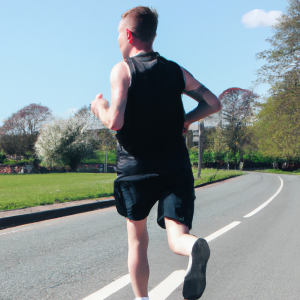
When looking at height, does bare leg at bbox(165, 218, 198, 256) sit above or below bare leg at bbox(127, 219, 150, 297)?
above

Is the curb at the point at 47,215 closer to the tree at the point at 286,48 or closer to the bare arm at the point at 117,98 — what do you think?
the bare arm at the point at 117,98

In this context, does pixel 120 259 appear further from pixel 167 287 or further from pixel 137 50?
pixel 137 50

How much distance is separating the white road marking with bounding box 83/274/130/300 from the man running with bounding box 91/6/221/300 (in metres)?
1.35

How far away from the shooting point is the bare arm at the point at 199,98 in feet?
6.21

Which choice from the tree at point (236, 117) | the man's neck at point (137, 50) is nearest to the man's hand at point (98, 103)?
the man's neck at point (137, 50)

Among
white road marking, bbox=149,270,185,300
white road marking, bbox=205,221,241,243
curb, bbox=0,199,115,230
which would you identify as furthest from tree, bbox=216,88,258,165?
white road marking, bbox=149,270,185,300

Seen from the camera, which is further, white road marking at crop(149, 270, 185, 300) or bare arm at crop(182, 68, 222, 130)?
white road marking at crop(149, 270, 185, 300)

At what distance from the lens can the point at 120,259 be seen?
4105 millimetres

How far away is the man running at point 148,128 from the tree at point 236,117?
4937cm

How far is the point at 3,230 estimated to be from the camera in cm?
594

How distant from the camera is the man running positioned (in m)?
1.69

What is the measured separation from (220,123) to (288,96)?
2741 cm

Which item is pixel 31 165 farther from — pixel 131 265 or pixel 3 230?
pixel 131 265

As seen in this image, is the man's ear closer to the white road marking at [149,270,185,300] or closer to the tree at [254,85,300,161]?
the white road marking at [149,270,185,300]
